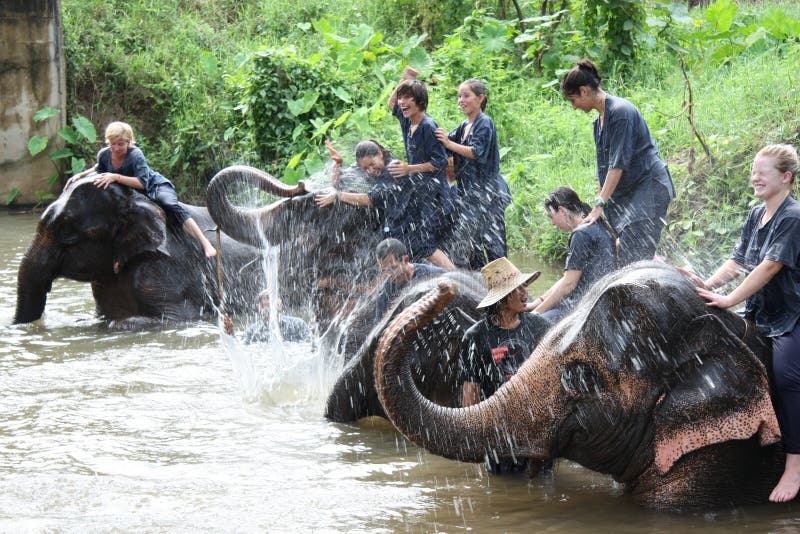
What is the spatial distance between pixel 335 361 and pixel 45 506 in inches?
92.5

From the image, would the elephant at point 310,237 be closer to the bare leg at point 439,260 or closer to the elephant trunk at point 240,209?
the elephant trunk at point 240,209

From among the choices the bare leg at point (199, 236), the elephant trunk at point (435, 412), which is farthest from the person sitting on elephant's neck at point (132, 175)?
the elephant trunk at point (435, 412)

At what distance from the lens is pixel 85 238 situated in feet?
26.8

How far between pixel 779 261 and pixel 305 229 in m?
3.80

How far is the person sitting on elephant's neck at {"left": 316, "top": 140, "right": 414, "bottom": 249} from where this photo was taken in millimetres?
7215

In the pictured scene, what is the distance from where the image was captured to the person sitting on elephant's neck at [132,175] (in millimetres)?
8086

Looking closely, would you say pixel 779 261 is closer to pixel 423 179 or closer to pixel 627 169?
pixel 627 169

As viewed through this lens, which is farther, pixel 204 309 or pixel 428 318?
pixel 204 309

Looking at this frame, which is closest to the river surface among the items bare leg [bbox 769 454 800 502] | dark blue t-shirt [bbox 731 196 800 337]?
bare leg [bbox 769 454 800 502]

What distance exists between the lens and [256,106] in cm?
1236

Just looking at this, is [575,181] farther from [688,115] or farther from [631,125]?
[631,125]

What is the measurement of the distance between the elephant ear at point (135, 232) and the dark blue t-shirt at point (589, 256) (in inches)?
153

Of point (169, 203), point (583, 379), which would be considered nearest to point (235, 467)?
point (583, 379)

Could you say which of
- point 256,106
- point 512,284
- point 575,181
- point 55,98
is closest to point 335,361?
point 512,284
